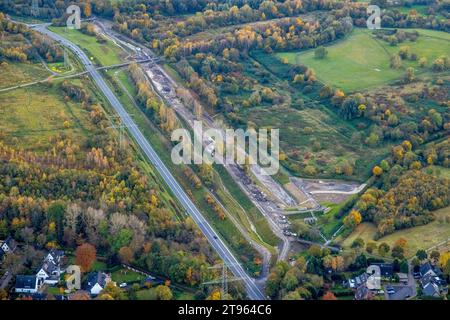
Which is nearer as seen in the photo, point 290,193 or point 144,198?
point 144,198

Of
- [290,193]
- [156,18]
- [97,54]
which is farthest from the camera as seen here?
[156,18]

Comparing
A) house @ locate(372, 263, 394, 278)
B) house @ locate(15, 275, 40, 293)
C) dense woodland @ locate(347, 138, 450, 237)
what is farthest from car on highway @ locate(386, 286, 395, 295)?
house @ locate(15, 275, 40, 293)

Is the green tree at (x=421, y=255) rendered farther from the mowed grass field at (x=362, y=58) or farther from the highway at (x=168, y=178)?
the mowed grass field at (x=362, y=58)

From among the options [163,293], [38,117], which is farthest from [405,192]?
[38,117]

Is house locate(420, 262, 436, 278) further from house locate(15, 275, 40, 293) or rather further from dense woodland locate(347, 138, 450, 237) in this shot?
house locate(15, 275, 40, 293)

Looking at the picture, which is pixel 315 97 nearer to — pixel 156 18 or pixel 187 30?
pixel 187 30

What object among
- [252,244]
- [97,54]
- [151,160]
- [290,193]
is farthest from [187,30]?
[252,244]

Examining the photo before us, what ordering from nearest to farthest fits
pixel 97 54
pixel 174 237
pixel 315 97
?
pixel 174 237
pixel 315 97
pixel 97 54
